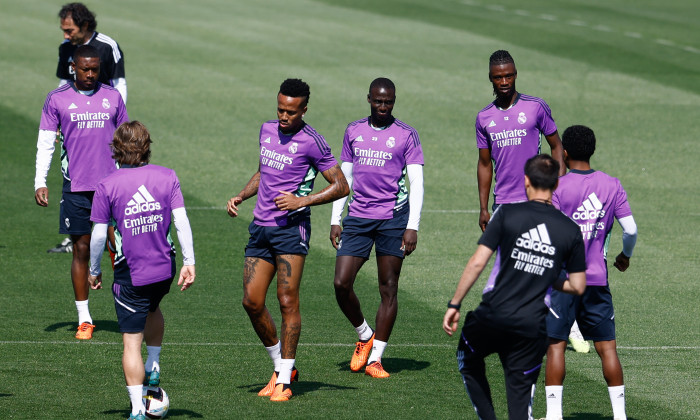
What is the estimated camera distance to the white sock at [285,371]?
28.7 feet

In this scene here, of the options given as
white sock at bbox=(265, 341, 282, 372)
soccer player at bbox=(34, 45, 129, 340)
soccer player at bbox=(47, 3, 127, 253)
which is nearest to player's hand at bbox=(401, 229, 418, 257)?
white sock at bbox=(265, 341, 282, 372)

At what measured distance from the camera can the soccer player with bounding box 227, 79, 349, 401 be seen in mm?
8859

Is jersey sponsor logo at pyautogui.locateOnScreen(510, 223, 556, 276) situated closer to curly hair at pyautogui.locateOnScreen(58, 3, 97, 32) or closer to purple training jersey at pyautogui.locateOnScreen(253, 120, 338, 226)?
purple training jersey at pyautogui.locateOnScreen(253, 120, 338, 226)

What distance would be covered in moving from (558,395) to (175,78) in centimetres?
1981

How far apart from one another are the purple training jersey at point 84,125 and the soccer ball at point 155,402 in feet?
10.4

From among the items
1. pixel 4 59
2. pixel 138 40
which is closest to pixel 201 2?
pixel 138 40

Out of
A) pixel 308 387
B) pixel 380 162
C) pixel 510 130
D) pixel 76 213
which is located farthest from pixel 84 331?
pixel 510 130

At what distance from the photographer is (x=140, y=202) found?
25.9 ft

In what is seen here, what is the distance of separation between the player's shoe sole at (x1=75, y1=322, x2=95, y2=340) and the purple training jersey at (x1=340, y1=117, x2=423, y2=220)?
2786 millimetres

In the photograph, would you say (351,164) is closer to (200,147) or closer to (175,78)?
(200,147)

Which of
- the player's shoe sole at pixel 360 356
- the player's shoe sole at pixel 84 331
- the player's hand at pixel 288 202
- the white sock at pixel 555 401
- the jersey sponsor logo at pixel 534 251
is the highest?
the jersey sponsor logo at pixel 534 251

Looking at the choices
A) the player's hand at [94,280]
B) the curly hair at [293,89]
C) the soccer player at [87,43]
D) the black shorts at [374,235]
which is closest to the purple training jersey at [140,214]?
the player's hand at [94,280]

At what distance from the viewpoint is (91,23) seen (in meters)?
12.2

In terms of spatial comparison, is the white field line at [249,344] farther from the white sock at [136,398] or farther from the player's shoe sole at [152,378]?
the white sock at [136,398]
